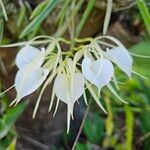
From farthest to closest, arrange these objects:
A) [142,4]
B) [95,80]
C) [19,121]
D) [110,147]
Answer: [19,121]
[110,147]
[142,4]
[95,80]

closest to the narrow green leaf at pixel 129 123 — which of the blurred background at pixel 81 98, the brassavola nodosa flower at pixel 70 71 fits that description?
the blurred background at pixel 81 98

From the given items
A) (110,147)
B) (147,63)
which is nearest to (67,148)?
(110,147)

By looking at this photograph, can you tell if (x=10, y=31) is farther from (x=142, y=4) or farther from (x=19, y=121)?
(x=142, y=4)

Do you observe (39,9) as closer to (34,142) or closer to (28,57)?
(28,57)

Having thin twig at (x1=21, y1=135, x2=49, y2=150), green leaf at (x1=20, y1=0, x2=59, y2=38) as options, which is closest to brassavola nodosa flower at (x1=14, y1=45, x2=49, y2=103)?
green leaf at (x1=20, y1=0, x2=59, y2=38)

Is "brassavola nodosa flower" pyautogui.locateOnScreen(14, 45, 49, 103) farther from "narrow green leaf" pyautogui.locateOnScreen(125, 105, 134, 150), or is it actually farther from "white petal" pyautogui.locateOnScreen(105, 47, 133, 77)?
"narrow green leaf" pyautogui.locateOnScreen(125, 105, 134, 150)

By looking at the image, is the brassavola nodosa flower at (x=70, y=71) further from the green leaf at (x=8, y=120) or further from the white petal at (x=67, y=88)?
the green leaf at (x=8, y=120)
